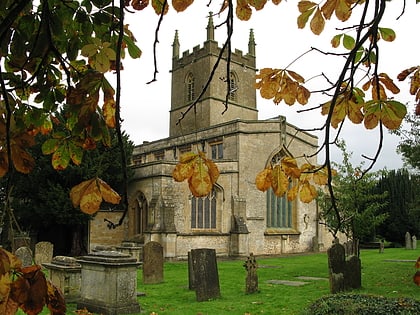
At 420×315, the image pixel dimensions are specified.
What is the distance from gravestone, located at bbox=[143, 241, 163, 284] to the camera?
1297cm

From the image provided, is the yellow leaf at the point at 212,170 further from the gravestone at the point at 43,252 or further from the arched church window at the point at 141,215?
the arched church window at the point at 141,215

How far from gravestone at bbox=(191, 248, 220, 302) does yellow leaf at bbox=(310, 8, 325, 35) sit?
8.70m

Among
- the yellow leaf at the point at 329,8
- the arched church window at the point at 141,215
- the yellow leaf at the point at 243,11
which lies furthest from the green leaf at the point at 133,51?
the arched church window at the point at 141,215

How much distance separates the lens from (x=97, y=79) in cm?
179

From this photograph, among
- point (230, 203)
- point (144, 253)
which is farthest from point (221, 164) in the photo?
point (144, 253)

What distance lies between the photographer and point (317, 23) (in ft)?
7.14

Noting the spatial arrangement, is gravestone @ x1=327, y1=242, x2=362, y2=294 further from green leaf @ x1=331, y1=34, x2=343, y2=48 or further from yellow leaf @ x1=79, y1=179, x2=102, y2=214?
yellow leaf @ x1=79, y1=179, x2=102, y2=214

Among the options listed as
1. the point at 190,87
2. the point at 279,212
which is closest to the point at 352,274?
the point at 279,212

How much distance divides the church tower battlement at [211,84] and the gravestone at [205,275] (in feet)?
71.3

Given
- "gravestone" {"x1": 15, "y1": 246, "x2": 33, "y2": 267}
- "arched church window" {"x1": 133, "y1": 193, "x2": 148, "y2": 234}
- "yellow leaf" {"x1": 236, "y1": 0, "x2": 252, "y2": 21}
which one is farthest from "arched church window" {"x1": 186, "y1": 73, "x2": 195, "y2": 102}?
"yellow leaf" {"x1": 236, "y1": 0, "x2": 252, "y2": 21}

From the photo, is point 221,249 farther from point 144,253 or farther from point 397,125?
point 397,125

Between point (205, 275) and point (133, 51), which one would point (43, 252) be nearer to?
point (205, 275)

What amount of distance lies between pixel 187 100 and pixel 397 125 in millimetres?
33912

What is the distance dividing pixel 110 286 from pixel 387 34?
7336 mm
